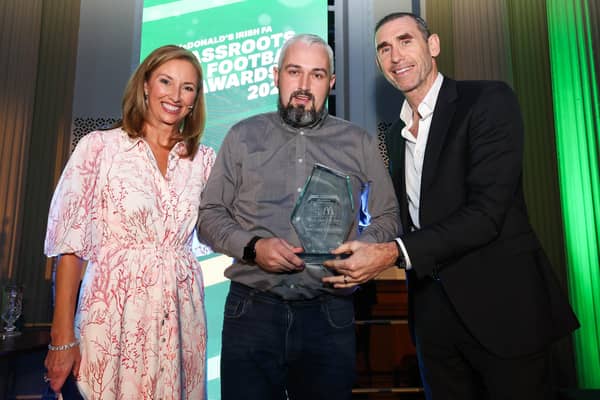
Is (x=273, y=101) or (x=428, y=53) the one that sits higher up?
(x=273, y=101)

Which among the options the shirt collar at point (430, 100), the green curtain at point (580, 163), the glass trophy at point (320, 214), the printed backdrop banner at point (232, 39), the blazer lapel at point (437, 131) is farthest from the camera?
the printed backdrop banner at point (232, 39)

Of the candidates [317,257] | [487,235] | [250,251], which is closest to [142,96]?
[250,251]

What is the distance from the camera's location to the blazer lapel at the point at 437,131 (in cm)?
138

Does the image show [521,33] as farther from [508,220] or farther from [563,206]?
[508,220]

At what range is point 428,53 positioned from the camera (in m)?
1.62

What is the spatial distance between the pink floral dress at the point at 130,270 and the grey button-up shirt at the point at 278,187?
0.12 meters

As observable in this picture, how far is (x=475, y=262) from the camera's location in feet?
4.32

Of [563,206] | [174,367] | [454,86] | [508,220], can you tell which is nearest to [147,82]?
[174,367]

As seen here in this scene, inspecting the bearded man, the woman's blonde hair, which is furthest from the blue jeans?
the woman's blonde hair

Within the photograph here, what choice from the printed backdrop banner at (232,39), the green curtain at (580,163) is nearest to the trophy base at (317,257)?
the printed backdrop banner at (232,39)

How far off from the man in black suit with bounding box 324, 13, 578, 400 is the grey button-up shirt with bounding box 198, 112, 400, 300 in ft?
0.44

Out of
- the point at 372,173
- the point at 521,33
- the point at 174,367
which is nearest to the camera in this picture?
the point at 174,367

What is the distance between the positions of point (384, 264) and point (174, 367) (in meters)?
0.67

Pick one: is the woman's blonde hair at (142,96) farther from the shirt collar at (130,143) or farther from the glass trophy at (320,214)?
the glass trophy at (320,214)
